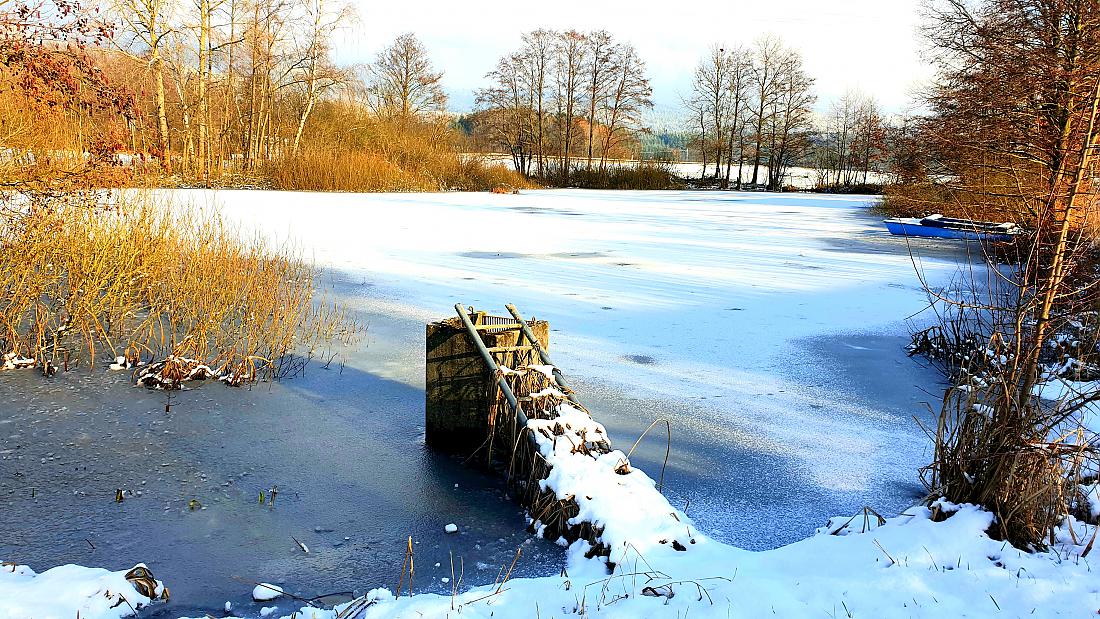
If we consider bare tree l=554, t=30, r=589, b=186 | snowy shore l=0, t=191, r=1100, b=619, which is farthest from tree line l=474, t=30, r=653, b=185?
snowy shore l=0, t=191, r=1100, b=619

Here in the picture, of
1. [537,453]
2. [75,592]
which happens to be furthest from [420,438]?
[75,592]

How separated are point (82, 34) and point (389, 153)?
951 inches

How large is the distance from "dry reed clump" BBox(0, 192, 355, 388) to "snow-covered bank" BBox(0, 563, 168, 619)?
2.65m

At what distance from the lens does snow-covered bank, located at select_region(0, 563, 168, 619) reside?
8.87ft

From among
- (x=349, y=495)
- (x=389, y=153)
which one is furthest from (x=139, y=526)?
(x=389, y=153)

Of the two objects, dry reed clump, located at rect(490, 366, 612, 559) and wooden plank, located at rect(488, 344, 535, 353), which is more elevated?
wooden plank, located at rect(488, 344, 535, 353)

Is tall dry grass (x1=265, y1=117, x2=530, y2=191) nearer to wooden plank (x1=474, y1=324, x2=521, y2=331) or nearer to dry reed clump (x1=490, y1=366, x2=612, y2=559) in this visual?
wooden plank (x1=474, y1=324, x2=521, y2=331)

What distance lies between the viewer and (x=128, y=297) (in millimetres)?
6648

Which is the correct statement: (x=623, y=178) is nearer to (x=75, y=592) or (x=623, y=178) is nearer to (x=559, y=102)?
(x=559, y=102)

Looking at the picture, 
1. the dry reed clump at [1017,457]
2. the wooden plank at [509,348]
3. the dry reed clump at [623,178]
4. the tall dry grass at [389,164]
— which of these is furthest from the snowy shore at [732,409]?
the dry reed clump at [623,178]

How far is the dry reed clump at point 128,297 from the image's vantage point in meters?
5.77

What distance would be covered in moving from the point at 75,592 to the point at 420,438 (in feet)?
6.82

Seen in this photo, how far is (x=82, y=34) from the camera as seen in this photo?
538cm

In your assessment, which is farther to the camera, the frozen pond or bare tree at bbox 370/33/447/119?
bare tree at bbox 370/33/447/119
